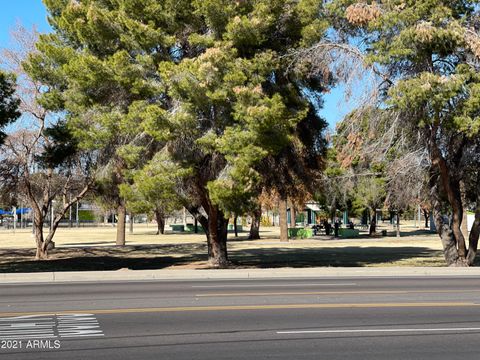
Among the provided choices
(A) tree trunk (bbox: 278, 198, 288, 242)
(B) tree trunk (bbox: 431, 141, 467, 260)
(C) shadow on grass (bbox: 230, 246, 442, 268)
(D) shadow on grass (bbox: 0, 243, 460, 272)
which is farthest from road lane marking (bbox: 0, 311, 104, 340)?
(A) tree trunk (bbox: 278, 198, 288, 242)

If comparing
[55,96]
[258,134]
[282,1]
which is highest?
[282,1]

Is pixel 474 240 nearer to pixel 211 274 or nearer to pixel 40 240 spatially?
pixel 211 274

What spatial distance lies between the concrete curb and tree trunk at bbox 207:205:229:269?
5847mm

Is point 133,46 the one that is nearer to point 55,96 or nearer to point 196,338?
point 55,96

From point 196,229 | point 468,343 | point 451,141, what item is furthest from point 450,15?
point 196,229

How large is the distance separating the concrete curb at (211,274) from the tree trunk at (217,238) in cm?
585

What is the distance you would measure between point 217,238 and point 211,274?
651cm

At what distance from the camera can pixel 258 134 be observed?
21.2 metres

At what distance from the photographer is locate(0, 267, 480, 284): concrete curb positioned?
19031 mm

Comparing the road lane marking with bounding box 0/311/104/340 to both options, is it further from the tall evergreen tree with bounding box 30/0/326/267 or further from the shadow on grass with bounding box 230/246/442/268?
the shadow on grass with bounding box 230/246/442/268

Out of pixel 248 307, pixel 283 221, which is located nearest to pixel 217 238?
pixel 248 307

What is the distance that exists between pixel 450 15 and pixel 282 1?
19.6 ft

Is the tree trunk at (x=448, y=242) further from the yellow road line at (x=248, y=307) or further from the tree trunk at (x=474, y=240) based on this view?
the yellow road line at (x=248, y=307)

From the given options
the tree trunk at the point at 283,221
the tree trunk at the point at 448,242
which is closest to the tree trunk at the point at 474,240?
the tree trunk at the point at 448,242
